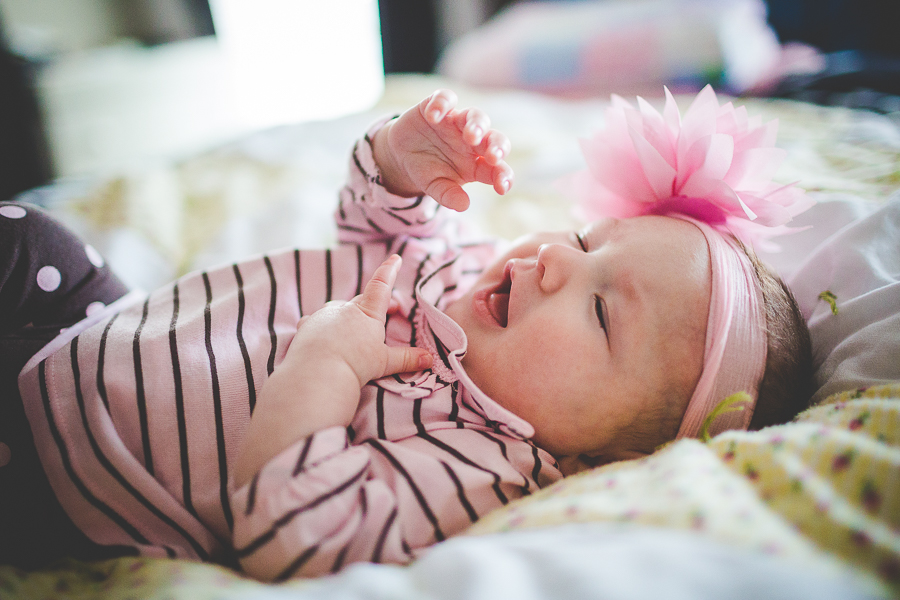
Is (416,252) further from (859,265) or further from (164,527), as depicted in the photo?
(859,265)

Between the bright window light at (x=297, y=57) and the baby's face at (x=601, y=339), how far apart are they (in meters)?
3.16

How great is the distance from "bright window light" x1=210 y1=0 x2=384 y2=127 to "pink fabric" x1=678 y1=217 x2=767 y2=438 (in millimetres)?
3272

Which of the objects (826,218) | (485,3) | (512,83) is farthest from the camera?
(485,3)

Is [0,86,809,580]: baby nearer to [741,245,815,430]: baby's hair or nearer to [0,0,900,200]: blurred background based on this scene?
[741,245,815,430]: baby's hair

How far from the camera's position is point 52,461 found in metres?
0.62

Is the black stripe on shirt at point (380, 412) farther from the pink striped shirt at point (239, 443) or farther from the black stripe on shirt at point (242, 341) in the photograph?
the black stripe on shirt at point (242, 341)

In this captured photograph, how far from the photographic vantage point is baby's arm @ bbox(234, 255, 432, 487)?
56 cm

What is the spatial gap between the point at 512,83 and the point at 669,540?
2195 mm

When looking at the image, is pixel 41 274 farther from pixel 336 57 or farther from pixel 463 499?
pixel 336 57

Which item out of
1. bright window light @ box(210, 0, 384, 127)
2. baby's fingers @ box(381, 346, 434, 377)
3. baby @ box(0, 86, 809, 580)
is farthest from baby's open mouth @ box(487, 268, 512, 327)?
bright window light @ box(210, 0, 384, 127)

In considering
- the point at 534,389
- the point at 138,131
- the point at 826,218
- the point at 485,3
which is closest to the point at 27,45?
the point at 138,131

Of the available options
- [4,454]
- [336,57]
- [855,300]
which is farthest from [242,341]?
[336,57]

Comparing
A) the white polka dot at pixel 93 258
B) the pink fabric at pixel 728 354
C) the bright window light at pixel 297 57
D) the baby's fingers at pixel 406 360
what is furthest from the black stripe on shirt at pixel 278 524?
the bright window light at pixel 297 57

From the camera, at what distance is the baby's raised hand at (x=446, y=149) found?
2.15 ft
